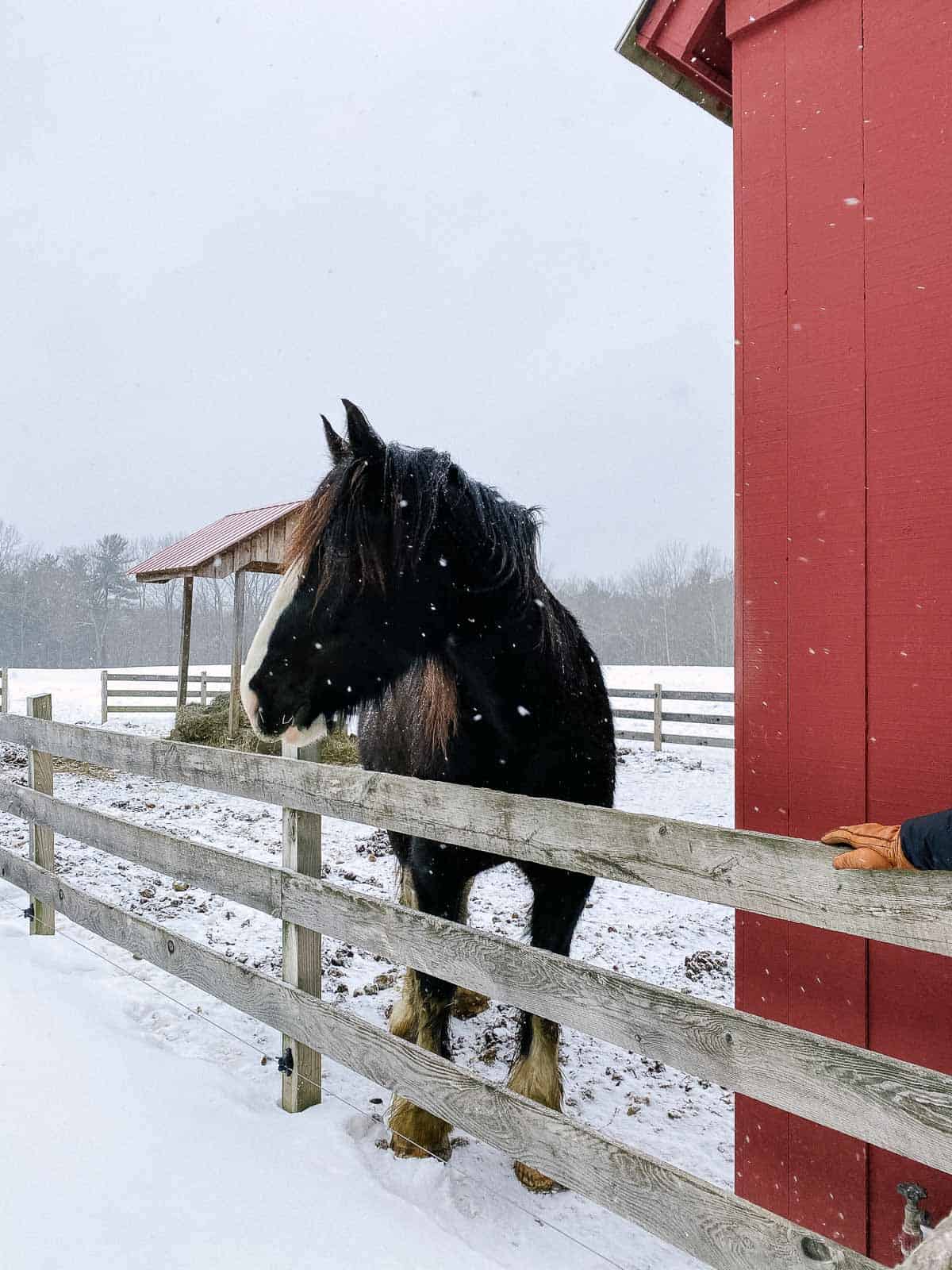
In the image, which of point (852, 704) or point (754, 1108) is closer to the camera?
point (852, 704)

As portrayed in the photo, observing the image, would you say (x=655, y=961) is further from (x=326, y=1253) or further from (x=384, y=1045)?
(x=326, y=1253)

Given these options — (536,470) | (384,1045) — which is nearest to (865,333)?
(384,1045)

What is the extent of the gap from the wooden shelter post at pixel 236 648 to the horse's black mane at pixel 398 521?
9.03 meters

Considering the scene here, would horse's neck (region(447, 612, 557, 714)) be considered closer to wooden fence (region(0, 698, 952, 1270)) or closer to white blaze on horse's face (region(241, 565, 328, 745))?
wooden fence (region(0, 698, 952, 1270))

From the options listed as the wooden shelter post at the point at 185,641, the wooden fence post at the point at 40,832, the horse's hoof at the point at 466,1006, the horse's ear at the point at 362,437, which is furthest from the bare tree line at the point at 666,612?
the horse's ear at the point at 362,437

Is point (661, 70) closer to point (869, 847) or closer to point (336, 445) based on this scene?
point (336, 445)

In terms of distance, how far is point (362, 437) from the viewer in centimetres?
226

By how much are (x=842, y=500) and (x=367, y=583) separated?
1.40 m

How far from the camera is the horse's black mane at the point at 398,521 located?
224 centimetres

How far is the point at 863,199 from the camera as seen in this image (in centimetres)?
188

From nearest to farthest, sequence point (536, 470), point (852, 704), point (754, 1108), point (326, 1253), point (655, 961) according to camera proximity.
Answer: point (326, 1253) → point (852, 704) → point (754, 1108) → point (655, 961) → point (536, 470)

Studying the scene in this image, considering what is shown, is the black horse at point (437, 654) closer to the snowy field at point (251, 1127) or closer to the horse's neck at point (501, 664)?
the horse's neck at point (501, 664)

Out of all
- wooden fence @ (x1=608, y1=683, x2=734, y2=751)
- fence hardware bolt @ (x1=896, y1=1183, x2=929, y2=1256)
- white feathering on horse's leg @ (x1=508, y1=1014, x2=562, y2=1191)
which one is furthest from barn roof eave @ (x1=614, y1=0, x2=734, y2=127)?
wooden fence @ (x1=608, y1=683, x2=734, y2=751)

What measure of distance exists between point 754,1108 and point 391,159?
15954 centimetres
